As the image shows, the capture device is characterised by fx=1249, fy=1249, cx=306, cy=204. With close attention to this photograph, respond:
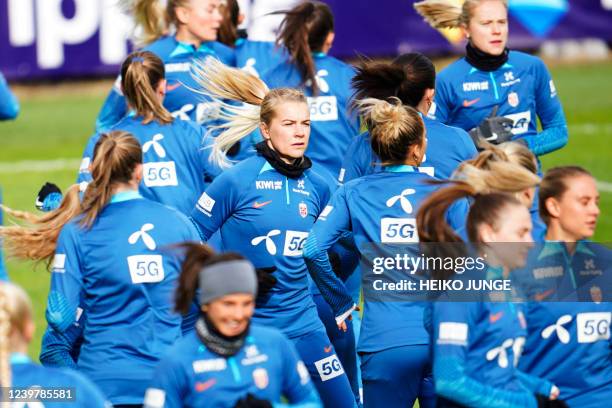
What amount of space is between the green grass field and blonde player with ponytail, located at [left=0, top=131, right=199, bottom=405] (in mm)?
5156

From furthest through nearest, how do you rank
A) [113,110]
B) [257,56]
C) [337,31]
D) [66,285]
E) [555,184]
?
[337,31] < [257,56] < [113,110] < [66,285] < [555,184]

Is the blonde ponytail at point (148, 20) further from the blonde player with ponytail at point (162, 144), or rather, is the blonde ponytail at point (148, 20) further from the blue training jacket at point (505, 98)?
the blue training jacket at point (505, 98)

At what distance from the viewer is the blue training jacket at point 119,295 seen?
607cm

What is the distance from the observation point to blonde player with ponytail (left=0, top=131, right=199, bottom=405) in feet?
19.9

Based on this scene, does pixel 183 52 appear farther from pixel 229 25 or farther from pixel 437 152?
pixel 437 152

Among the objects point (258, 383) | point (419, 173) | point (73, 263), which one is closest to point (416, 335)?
point (419, 173)

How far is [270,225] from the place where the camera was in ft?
23.7

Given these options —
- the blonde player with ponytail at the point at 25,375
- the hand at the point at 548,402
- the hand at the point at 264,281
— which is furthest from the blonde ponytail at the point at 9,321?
the hand at the point at 548,402

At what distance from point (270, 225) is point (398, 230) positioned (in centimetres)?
98

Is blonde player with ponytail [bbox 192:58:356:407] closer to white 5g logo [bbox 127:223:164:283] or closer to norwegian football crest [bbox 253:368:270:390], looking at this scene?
white 5g logo [bbox 127:223:164:283]

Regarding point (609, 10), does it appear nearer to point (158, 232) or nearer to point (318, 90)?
point (318, 90)

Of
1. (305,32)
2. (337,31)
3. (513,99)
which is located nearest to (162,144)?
(305,32)

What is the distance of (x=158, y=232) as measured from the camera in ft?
20.3

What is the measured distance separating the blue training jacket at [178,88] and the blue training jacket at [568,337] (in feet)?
12.1
